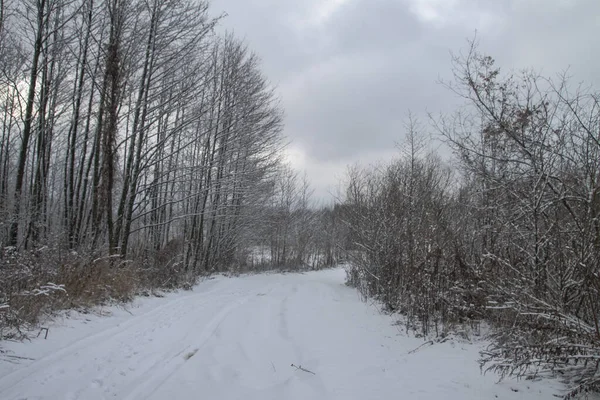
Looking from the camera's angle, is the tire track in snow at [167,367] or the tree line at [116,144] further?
the tree line at [116,144]

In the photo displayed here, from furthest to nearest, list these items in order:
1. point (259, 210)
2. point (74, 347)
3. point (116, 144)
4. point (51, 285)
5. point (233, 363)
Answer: point (259, 210), point (116, 144), point (51, 285), point (233, 363), point (74, 347)

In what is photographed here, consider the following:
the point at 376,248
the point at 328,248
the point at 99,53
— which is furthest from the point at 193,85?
the point at 328,248

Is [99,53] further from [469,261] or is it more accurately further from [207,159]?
[469,261]

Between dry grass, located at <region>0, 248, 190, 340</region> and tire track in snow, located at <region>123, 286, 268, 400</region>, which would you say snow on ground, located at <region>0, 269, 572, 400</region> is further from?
dry grass, located at <region>0, 248, 190, 340</region>

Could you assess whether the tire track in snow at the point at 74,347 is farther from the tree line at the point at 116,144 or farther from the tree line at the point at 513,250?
the tree line at the point at 513,250

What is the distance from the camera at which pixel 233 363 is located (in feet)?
14.1

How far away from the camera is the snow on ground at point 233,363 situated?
11.0 ft

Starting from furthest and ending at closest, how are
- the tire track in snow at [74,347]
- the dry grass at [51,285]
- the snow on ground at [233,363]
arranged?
1. the dry grass at [51,285]
2. the snow on ground at [233,363]
3. the tire track in snow at [74,347]

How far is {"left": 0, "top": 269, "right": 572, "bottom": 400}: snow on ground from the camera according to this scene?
3.35m

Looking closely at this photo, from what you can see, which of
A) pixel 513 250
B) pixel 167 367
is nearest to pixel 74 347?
pixel 167 367

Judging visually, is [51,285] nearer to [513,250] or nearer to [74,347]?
[74,347]

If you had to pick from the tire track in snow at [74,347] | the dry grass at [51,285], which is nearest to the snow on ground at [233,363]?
the tire track in snow at [74,347]

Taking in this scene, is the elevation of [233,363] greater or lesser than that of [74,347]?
lesser

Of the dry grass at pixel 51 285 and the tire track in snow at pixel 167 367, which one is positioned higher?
the dry grass at pixel 51 285
